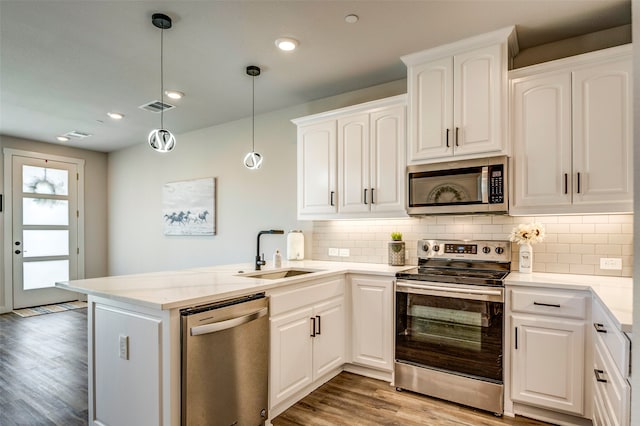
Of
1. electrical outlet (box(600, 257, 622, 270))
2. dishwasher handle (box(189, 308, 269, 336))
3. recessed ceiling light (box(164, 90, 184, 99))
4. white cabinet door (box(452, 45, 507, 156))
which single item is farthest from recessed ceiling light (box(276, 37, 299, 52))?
electrical outlet (box(600, 257, 622, 270))

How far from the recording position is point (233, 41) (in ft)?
9.12

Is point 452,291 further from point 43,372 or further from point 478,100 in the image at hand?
point 43,372

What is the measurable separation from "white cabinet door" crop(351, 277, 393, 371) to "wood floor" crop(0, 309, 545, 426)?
0.20 meters

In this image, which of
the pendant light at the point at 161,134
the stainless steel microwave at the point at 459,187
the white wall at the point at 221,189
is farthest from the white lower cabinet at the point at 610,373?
the pendant light at the point at 161,134

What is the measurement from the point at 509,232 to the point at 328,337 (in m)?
1.71

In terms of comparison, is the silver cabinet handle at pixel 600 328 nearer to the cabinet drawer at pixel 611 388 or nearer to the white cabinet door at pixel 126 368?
the cabinet drawer at pixel 611 388

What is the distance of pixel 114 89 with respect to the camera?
378 cm

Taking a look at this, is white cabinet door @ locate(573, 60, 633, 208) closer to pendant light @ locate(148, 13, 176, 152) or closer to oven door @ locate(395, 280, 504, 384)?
oven door @ locate(395, 280, 504, 384)

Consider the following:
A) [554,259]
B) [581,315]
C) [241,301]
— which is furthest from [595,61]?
[241,301]

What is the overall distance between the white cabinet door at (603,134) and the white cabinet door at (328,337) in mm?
1941

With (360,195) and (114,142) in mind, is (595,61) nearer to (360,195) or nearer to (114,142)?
(360,195)

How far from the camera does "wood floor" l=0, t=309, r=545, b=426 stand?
247 cm

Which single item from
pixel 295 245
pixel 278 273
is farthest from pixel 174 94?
pixel 278 273

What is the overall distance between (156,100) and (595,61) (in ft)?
13.3
